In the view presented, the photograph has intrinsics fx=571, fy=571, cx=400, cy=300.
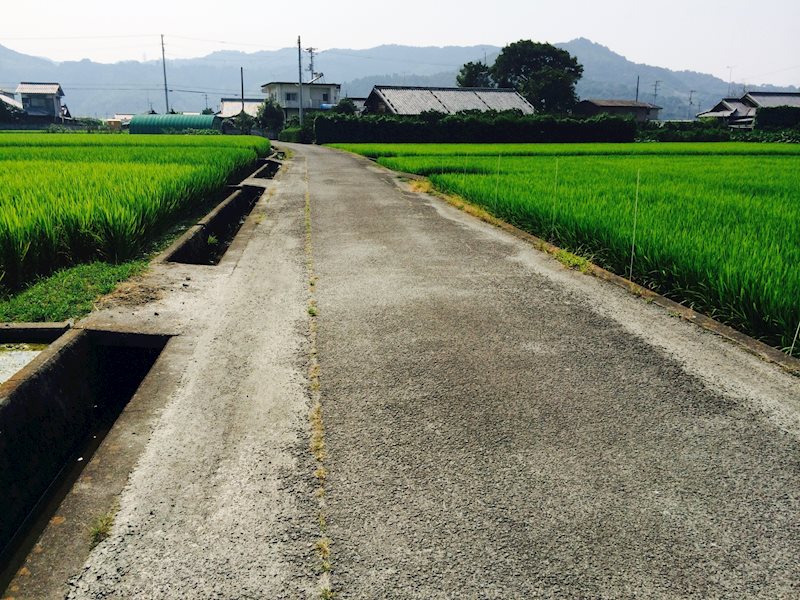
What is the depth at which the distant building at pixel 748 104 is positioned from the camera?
62106 millimetres

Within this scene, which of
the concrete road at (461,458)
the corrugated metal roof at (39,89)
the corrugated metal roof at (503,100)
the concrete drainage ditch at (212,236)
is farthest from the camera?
the corrugated metal roof at (39,89)

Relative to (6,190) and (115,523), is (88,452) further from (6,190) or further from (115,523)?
(6,190)

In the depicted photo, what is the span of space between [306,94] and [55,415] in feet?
260

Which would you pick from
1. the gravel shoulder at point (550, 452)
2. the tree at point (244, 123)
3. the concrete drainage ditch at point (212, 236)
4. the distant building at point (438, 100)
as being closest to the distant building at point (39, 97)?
the tree at point (244, 123)

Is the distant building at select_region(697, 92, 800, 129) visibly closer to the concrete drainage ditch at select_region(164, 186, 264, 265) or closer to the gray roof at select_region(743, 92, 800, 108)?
the gray roof at select_region(743, 92, 800, 108)

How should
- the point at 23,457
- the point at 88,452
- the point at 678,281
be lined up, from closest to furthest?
1. the point at 23,457
2. the point at 88,452
3. the point at 678,281

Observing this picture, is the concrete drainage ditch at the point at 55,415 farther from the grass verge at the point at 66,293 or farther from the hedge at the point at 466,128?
the hedge at the point at 466,128

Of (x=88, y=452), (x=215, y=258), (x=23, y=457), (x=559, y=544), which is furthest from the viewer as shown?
(x=215, y=258)

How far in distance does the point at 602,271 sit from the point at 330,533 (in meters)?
4.81

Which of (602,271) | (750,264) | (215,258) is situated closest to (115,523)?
(750,264)

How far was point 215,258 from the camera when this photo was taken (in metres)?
8.06

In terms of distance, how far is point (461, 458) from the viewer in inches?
105

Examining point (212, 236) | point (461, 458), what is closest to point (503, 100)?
point (212, 236)

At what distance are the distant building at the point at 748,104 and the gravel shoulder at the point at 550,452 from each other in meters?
67.5
